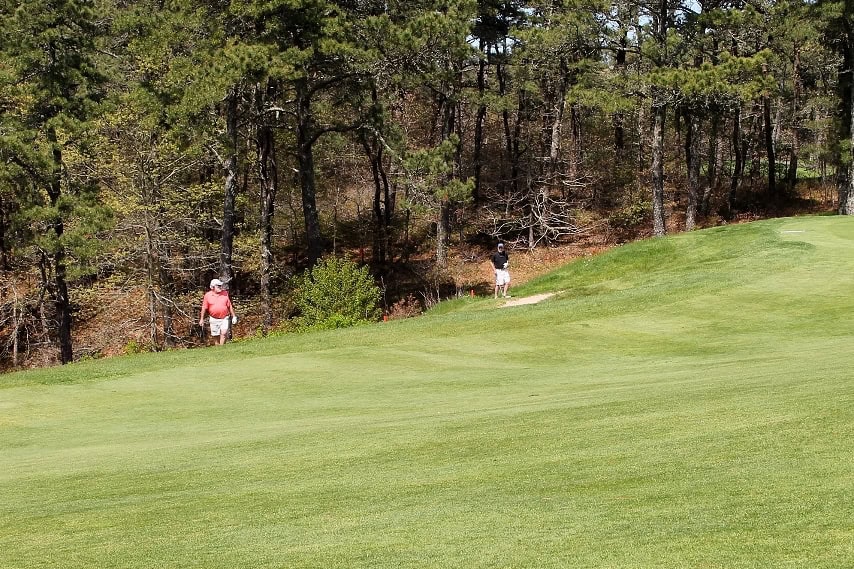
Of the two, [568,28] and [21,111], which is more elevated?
[568,28]

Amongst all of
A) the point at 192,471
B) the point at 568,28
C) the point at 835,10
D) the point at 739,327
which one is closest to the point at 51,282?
the point at 568,28

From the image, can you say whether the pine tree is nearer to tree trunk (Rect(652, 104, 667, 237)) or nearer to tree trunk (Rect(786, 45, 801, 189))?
tree trunk (Rect(652, 104, 667, 237))

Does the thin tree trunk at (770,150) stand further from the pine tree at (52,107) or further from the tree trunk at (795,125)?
the pine tree at (52,107)

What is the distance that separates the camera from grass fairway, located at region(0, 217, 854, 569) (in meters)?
5.49

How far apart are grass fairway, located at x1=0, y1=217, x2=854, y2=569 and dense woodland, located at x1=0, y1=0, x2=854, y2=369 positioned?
16375 mm

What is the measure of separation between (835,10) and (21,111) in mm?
31625

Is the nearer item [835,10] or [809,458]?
[809,458]

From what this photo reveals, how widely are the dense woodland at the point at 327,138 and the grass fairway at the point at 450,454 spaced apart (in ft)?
53.7

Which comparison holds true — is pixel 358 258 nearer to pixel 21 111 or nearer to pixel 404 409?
pixel 21 111

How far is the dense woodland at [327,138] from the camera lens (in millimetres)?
31375

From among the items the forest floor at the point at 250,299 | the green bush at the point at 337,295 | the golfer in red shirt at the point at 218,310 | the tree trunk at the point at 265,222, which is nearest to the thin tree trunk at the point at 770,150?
the forest floor at the point at 250,299

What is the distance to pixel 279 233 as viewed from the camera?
4938 centimetres

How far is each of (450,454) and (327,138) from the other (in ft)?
121

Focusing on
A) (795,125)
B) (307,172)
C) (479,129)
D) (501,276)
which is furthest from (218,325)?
(795,125)
